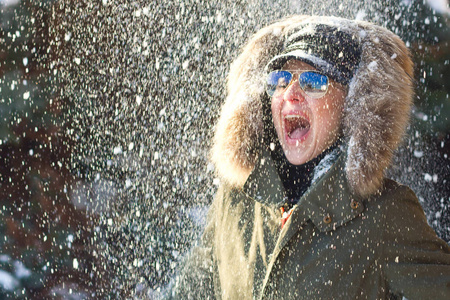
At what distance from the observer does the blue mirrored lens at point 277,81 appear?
1897mm

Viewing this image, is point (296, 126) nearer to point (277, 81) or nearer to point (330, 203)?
point (277, 81)

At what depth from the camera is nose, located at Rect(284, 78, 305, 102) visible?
6.16 ft

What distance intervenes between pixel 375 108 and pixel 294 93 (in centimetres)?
32

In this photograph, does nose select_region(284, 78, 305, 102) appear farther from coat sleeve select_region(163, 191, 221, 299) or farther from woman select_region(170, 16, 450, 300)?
coat sleeve select_region(163, 191, 221, 299)

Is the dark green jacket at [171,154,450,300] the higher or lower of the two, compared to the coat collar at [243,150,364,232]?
lower

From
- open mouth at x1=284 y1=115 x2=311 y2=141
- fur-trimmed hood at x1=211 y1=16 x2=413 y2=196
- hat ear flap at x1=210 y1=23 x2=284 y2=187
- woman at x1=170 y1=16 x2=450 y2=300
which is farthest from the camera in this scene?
hat ear flap at x1=210 y1=23 x2=284 y2=187

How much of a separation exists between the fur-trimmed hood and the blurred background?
1120 millimetres

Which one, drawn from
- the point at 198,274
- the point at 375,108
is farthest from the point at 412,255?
the point at 198,274

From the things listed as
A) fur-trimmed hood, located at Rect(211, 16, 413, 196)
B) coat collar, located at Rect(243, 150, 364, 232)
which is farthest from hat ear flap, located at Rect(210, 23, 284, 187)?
coat collar, located at Rect(243, 150, 364, 232)

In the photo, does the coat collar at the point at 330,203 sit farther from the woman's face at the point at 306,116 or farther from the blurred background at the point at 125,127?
Result: the blurred background at the point at 125,127

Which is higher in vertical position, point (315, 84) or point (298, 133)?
point (315, 84)

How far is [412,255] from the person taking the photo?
4.89 ft

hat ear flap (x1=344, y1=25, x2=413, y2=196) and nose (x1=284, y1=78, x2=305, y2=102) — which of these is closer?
hat ear flap (x1=344, y1=25, x2=413, y2=196)

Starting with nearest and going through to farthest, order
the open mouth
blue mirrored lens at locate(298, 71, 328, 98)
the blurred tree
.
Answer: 1. blue mirrored lens at locate(298, 71, 328, 98)
2. the open mouth
3. the blurred tree
